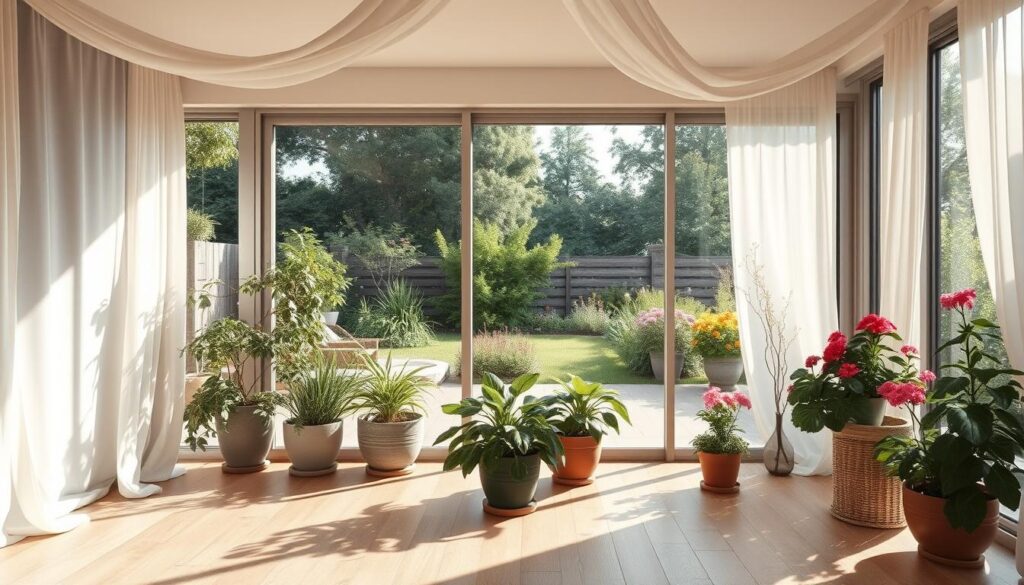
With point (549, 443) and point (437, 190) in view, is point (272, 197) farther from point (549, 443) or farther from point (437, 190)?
point (549, 443)

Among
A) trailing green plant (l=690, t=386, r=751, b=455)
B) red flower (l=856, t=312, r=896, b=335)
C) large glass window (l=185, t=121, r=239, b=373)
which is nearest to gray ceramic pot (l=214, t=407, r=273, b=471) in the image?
large glass window (l=185, t=121, r=239, b=373)

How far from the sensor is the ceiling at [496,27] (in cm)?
359

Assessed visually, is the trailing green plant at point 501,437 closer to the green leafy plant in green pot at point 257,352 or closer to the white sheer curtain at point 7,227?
the green leafy plant in green pot at point 257,352

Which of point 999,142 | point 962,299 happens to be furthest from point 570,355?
point 999,142

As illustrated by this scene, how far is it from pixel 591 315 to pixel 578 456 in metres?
1.11

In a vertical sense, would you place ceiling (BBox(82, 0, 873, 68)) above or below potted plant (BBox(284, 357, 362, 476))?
above

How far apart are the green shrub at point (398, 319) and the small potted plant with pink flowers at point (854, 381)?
250 cm

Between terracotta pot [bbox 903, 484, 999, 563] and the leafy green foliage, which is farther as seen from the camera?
the leafy green foliage

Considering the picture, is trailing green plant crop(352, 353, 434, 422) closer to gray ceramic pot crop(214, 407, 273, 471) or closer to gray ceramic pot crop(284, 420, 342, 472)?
gray ceramic pot crop(284, 420, 342, 472)

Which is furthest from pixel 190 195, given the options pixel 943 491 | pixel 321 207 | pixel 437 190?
pixel 943 491

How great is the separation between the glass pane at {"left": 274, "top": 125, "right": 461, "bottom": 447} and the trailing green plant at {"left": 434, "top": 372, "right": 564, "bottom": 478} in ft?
3.44

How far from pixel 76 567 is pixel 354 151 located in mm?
2991

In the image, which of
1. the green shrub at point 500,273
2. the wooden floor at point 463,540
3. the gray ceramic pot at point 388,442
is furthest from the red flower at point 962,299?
the gray ceramic pot at point 388,442

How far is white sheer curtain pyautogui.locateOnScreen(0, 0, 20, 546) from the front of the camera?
3197mm
